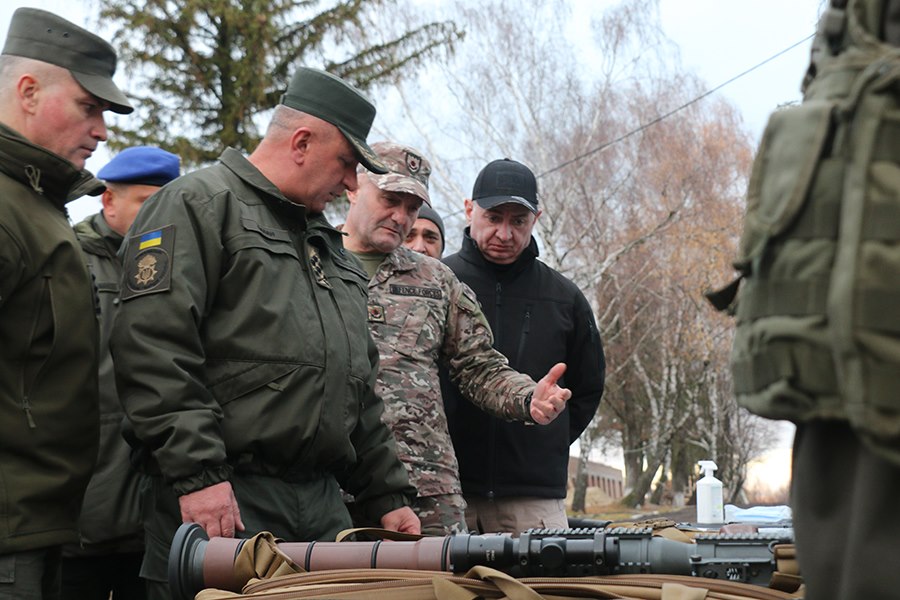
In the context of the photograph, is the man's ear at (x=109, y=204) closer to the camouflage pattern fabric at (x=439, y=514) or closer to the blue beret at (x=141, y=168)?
the blue beret at (x=141, y=168)

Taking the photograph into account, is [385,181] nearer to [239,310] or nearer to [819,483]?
[239,310]

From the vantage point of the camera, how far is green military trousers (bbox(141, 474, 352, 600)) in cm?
330

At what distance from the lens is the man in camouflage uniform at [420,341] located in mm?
4332

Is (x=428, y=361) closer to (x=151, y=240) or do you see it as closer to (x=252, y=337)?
(x=252, y=337)

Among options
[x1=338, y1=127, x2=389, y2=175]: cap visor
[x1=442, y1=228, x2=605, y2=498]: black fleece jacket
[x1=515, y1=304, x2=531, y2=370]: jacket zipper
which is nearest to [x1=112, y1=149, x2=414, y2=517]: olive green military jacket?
[x1=338, y1=127, x2=389, y2=175]: cap visor

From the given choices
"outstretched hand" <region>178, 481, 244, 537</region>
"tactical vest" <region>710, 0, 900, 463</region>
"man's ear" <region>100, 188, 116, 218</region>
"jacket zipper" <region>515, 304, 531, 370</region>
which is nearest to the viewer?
"tactical vest" <region>710, 0, 900, 463</region>

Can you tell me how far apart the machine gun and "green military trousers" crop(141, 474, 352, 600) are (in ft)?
1.68

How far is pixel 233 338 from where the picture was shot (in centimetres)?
334

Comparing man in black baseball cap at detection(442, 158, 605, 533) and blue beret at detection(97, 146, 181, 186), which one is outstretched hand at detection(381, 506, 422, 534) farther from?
blue beret at detection(97, 146, 181, 186)

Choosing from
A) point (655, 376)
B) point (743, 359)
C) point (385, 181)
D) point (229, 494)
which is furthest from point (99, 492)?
point (655, 376)

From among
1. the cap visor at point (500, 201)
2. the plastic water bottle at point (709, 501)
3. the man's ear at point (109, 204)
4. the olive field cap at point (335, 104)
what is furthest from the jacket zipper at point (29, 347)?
the plastic water bottle at point (709, 501)

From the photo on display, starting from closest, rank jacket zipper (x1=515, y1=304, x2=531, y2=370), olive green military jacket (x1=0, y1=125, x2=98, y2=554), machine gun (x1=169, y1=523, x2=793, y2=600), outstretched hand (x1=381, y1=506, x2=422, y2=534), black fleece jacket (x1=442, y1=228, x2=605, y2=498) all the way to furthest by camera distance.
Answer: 1. machine gun (x1=169, y1=523, x2=793, y2=600)
2. olive green military jacket (x1=0, y1=125, x2=98, y2=554)
3. outstretched hand (x1=381, y1=506, x2=422, y2=534)
4. black fleece jacket (x1=442, y1=228, x2=605, y2=498)
5. jacket zipper (x1=515, y1=304, x2=531, y2=370)

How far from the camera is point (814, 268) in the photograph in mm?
1483

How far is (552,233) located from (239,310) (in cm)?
2469
